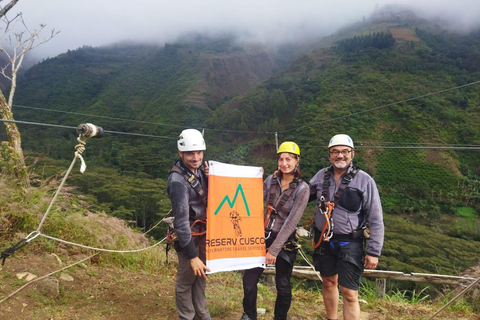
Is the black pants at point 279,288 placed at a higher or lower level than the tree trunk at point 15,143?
lower

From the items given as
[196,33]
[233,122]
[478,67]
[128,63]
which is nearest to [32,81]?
[128,63]

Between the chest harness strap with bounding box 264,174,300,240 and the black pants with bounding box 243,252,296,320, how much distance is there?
30 centimetres

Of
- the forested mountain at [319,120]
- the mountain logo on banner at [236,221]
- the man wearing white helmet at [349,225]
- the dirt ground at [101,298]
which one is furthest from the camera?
the forested mountain at [319,120]

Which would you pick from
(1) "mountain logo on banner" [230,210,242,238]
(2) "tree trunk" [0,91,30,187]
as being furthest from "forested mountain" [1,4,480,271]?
(2) "tree trunk" [0,91,30,187]

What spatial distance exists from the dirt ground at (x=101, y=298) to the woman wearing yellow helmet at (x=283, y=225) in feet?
2.43

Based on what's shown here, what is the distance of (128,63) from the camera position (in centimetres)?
12381

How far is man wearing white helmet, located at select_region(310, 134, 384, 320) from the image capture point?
2.58m

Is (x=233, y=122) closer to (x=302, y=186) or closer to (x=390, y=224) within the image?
(x=390, y=224)

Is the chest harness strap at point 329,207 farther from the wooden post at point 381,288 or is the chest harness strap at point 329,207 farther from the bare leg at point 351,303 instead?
the wooden post at point 381,288

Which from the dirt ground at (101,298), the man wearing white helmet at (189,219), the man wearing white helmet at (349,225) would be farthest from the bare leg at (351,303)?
the man wearing white helmet at (189,219)

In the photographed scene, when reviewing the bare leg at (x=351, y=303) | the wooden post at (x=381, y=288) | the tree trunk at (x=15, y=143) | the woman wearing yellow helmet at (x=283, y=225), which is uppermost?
the tree trunk at (x=15, y=143)

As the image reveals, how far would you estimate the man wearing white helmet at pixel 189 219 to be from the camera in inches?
93.4

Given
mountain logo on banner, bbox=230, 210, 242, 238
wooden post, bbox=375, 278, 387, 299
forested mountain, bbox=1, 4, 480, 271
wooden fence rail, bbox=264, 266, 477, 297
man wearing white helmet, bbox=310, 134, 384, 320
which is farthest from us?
forested mountain, bbox=1, 4, 480, 271

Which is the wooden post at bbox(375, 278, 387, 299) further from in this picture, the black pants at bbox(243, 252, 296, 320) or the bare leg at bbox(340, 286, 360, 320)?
the black pants at bbox(243, 252, 296, 320)
